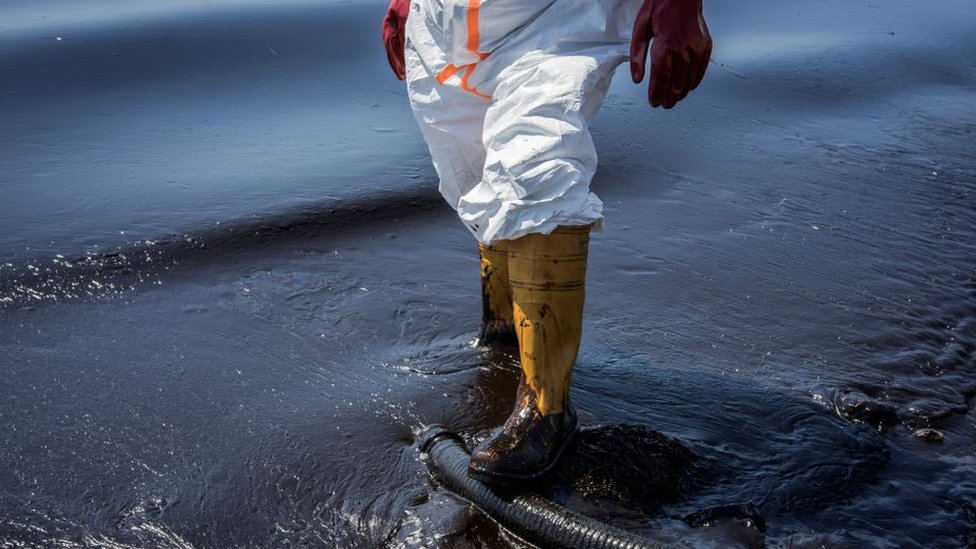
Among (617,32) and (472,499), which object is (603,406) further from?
(617,32)

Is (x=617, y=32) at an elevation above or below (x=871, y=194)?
above

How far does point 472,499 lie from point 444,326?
1062mm

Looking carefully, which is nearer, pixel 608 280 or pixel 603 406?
pixel 603 406

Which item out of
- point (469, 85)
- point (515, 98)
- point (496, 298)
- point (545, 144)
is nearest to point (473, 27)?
point (469, 85)

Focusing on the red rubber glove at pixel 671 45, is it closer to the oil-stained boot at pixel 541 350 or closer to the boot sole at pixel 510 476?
the oil-stained boot at pixel 541 350

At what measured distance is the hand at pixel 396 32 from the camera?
10.7 feet

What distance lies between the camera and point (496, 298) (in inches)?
130

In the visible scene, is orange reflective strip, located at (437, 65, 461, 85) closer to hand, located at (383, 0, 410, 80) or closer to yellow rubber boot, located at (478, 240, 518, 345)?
hand, located at (383, 0, 410, 80)

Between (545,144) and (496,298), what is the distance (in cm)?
90

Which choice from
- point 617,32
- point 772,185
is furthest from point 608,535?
point 772,185

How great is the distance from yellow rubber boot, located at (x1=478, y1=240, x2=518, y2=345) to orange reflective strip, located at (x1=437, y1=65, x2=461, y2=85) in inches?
21.1

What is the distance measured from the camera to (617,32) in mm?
2779

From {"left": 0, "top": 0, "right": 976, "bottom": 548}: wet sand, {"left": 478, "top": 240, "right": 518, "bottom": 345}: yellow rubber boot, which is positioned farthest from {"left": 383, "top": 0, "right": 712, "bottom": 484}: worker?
{"left": 478, "top": 240, "right": 518, "bottom": 345}: yellow rubber boot

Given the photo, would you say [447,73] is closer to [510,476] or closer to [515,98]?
[515,98]
